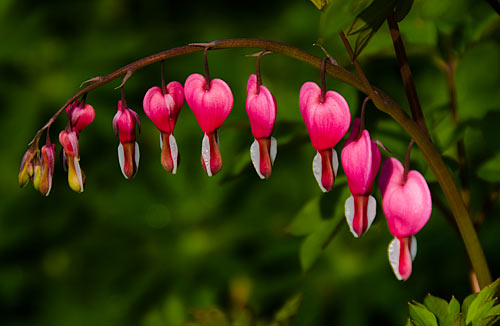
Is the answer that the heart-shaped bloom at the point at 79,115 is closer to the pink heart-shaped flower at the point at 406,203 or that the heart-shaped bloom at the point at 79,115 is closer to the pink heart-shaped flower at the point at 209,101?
the pink heart-shaped flower at the point at 209,101

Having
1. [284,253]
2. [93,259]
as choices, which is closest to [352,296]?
[284,253]

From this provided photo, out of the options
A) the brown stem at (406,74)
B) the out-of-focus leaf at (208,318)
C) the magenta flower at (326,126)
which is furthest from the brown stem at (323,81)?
the out-of-focus leaf at (208,318)

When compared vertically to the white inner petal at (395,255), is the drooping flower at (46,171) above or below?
above

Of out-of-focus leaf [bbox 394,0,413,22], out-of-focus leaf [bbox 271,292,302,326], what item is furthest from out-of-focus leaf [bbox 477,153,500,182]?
out-of-focus leaf [bbox 394,0,413,22]

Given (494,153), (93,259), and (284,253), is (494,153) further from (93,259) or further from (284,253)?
(93,259)

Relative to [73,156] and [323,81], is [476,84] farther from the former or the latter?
[73,156]

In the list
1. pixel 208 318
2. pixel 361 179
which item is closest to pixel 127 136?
pixel 361 179
